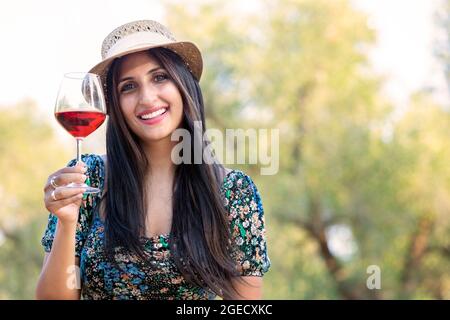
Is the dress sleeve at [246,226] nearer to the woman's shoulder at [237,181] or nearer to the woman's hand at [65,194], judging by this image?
the woman's shoulder at [237,181]

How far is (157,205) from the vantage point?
2.64 m

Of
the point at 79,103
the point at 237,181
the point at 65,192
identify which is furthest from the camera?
the point at 237,181

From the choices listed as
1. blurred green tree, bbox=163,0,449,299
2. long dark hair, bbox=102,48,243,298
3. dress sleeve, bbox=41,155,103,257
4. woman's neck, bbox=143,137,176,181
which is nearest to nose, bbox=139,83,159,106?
long dark hair, bbox=102,48,243,298

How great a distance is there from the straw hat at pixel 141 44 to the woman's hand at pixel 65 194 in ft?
2.09

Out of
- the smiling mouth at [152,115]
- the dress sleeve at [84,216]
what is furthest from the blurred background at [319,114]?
the smiling mouth at [152,115]

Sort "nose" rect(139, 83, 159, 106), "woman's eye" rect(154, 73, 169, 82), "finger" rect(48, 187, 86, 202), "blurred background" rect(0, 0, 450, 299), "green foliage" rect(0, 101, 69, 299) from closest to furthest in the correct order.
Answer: "finger" rect(48, 187, 86, 202), "nose" rect(139, 83, 159, 106), "woman's eye" rect(154, 73, 169, 82), "blurred background" rect(0, 0, 450, 299), "green foliage" rect(0, 101, 69, 299)

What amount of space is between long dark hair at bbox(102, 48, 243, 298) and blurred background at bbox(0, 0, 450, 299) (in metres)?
8.78

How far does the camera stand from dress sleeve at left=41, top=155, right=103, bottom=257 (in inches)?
98.1

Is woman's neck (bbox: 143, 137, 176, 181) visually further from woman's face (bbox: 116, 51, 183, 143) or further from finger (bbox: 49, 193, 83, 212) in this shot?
finger (bbox: 49, 193, 83, 212)

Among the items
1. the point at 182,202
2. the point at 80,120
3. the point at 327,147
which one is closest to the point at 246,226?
the point at 182,202

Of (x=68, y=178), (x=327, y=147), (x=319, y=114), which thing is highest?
(x=319, y=114)

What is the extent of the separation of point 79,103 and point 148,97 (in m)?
0.37

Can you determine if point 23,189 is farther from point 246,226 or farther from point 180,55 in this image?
point 246,226

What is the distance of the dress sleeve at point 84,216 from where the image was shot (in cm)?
249
